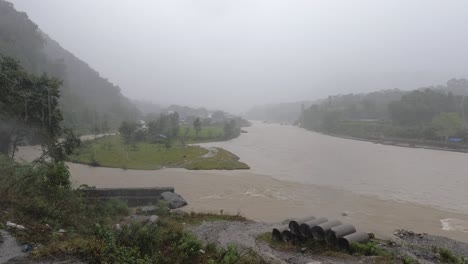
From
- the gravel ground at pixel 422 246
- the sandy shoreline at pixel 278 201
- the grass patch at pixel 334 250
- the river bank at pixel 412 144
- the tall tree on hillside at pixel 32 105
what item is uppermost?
the tall tree on hillside at pixel 32 105

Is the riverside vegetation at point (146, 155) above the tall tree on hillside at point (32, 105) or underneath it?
underneath

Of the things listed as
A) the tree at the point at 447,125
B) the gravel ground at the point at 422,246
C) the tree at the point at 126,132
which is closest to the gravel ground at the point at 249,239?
the gravel ground at the point at 422,246

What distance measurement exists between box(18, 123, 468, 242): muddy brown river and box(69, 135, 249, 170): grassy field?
5.58ft

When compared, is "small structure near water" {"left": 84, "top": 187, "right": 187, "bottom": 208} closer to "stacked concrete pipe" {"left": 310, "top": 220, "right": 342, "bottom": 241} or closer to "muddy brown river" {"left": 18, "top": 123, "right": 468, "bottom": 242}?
"muddy brown river" {"left": 18, "top": 123, "right": 468, "bottom": 242}

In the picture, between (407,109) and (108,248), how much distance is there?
7425 cm

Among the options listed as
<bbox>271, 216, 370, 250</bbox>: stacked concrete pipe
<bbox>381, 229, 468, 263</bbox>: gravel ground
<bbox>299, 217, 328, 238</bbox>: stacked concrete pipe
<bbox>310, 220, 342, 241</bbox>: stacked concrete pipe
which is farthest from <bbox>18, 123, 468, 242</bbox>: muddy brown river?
<bbox>299, 217, 328, 238</bbox>: stacked concrete pipe

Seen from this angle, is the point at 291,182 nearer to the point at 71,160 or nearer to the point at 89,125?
the point at 71,160

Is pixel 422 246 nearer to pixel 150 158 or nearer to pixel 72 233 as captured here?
pixel 72 233

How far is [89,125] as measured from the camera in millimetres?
67062

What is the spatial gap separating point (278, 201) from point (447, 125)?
4900cm

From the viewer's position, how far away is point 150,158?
37375mm

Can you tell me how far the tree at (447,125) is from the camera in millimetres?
58094

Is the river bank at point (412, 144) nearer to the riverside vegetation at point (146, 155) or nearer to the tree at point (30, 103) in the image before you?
A: the riverside vegetation at point (146, 155)

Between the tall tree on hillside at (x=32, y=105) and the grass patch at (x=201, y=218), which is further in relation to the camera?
the tall tree on hillside at (x=32, y=105)
